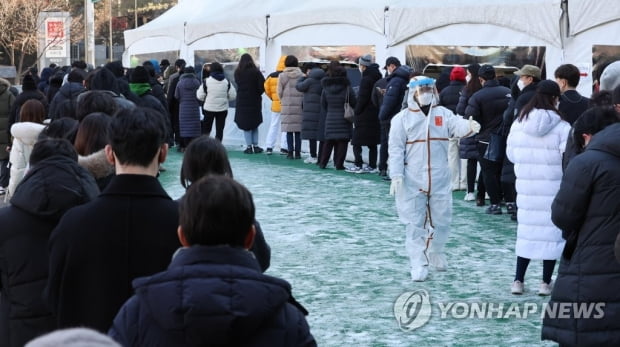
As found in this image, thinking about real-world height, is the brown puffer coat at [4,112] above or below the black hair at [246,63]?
below

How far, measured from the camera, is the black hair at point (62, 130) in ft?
18.4

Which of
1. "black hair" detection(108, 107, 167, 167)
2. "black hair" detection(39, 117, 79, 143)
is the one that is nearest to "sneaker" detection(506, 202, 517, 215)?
"black hair" detection(39, 117, 79, 143)

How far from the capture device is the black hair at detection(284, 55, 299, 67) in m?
17.7

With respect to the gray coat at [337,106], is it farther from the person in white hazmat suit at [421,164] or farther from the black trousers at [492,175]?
the person in white hazmat suit at [421,164]

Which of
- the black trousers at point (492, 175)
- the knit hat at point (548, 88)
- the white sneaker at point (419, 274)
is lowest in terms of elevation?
the white sneaker at point (419, 274)

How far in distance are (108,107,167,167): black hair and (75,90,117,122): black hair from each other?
310cm

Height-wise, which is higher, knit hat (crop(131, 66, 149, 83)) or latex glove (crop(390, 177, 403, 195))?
knit hat (crop(131, 66, 149, 83))

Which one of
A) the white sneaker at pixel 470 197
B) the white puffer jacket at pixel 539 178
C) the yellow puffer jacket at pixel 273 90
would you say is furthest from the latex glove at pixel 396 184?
the yellow puffer jacket at pixel 273 90

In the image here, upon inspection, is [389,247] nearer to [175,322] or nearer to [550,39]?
[550,39]

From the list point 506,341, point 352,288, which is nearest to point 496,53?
point 352,288

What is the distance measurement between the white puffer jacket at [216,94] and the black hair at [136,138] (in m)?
15.5

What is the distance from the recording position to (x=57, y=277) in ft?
12.2

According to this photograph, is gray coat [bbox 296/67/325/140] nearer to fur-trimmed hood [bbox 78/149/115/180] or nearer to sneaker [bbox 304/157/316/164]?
sneaker [bbox 304/157/316/164]

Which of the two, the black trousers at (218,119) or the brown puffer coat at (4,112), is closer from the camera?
the brown puffer coat at (4,112)
